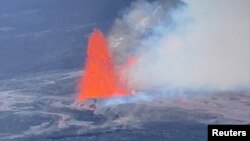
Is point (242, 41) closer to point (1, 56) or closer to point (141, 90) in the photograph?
point (141, 90)

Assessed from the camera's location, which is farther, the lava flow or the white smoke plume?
the white smoke plume

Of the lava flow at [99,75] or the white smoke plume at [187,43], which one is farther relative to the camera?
the white smoke plume at [187,43]

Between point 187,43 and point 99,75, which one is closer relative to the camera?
point 99,75

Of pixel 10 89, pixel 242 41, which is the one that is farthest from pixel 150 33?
pixel 10 89
